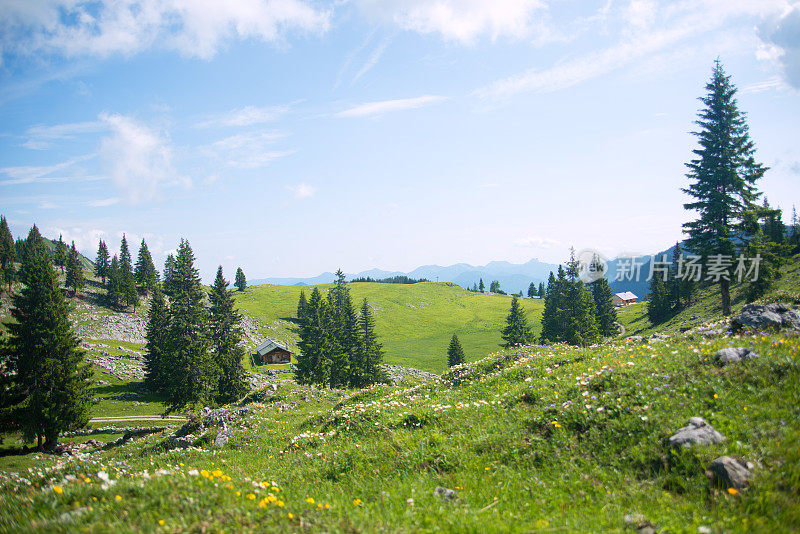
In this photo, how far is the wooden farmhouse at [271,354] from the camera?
83000 mm

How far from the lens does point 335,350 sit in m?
51.0

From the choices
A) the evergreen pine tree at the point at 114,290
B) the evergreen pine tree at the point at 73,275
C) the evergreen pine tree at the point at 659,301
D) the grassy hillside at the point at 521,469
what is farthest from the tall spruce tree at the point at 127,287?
the evergreen pine tree at the point at 659,301

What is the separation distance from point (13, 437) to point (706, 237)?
206 feet

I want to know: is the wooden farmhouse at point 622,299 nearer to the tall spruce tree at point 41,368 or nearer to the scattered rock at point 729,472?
the tall spruce tree at point 41,368

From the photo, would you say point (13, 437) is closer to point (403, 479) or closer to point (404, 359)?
point (403, 479)

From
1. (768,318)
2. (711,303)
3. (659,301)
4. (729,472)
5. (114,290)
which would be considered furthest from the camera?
(114,290)

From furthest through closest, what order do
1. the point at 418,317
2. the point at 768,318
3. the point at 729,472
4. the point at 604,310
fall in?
the point at 418,317
the point at 604,310
the point at 768,318
the point at 729,472

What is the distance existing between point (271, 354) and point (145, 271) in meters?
54.3

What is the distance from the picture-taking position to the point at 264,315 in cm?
12025

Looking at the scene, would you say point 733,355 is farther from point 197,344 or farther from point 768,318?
point 197,344

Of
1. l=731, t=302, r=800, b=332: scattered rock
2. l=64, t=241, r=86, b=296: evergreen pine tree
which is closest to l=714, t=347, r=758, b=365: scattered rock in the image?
l=731, t=302, r=800, b=332: scattered rock

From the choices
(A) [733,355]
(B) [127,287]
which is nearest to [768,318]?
(A) [733,355]

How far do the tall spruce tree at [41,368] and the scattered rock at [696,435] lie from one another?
40.6 meters

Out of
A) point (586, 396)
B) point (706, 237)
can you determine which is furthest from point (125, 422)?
point (706, 237)
